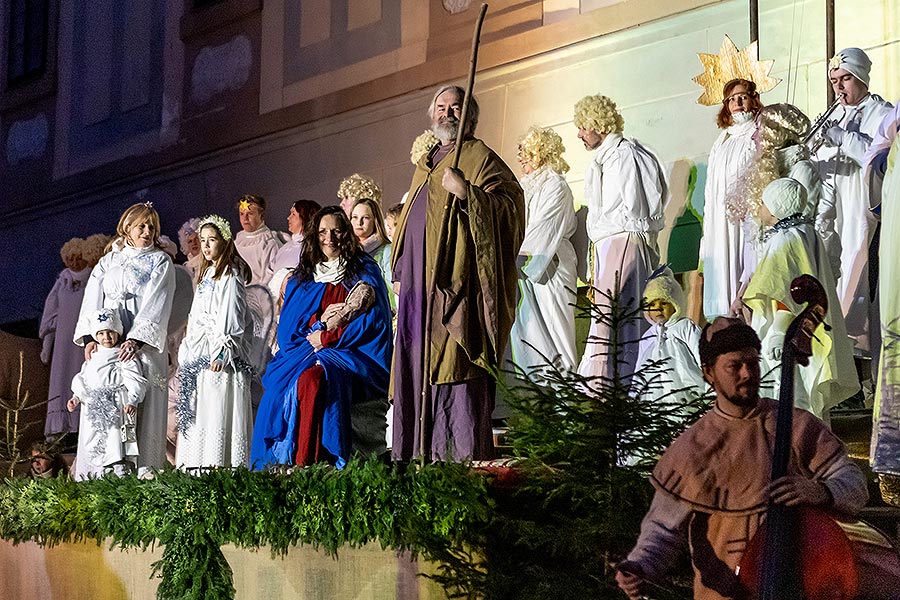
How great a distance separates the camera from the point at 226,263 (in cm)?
841

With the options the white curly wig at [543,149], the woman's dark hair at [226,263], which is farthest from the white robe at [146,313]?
the white curly wig at [543,149]

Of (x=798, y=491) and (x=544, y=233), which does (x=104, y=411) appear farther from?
(x=798, y=491)

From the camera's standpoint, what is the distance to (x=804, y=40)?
8.56m

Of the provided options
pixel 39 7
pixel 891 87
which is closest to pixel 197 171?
pixel 39 7

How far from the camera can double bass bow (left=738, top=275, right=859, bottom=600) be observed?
3.32 m

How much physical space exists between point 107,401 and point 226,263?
3.60 ft

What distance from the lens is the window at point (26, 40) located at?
1519 cm

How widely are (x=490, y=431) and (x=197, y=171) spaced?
796 centimetres

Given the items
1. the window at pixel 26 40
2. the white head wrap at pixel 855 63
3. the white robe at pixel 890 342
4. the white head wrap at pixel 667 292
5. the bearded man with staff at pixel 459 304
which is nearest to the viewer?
the white robe at pixel 890 342

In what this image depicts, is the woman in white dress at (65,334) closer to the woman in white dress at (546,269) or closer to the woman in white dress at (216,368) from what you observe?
the woman in white dress at (216,368)

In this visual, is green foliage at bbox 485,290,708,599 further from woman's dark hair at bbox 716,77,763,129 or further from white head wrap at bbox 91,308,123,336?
white head wrap at bbox 91,308,123,336

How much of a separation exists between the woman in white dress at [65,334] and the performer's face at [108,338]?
2593 millimetres

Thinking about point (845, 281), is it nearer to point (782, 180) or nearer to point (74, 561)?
point (782, 180)

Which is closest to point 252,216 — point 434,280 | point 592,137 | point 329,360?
point 592,137
